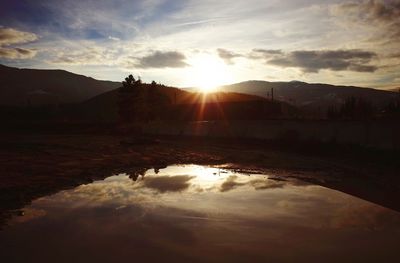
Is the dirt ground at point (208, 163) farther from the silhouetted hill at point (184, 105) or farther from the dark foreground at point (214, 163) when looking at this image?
the silhouetted hill at point (184, 105)

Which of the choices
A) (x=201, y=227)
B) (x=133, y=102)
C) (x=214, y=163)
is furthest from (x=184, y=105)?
(x=201, y=227)

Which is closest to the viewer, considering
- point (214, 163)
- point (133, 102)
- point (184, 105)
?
point (214, 163)

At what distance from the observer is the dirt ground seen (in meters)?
15.8

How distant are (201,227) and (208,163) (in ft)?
52.9

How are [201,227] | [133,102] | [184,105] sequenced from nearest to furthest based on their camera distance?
1. [201,227]
2. [133,102]
3. [184,105]

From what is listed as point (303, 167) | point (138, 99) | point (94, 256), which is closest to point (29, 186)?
point (94, 256)

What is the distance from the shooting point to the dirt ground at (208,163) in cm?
1578

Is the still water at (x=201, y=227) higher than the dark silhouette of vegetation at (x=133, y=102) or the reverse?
the reverse

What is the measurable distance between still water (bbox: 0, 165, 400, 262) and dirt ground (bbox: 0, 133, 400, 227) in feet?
3.49

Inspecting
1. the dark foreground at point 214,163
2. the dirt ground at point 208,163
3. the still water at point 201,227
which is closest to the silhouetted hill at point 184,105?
the dark foreground at point 214,163

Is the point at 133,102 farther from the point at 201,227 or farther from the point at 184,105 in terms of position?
the point at 201,227

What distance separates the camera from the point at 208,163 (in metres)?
27.2

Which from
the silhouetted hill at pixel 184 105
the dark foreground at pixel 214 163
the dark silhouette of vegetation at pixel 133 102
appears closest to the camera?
the dark foreground at pixel 214 163

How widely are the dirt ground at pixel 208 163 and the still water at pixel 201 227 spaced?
1.06 m
